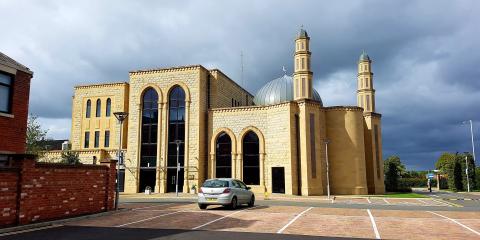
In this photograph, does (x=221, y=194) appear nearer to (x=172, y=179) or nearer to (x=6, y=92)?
(x=6, y=92)

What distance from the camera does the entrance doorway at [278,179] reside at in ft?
112

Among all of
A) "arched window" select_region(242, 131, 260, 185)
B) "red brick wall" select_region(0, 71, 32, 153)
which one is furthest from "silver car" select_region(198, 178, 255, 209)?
"arched window" select_region(242, 131, 260, 185)

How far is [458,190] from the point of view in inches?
1967

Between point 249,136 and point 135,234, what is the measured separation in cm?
2526

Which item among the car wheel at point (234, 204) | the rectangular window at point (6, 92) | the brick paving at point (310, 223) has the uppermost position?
the rectangular window at point (6, 92)

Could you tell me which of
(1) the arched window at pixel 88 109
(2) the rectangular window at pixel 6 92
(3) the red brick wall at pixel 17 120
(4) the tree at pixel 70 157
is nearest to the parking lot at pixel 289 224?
(3) the red brick wall at pixel 17 120

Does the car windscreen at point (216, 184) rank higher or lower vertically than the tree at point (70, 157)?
lower

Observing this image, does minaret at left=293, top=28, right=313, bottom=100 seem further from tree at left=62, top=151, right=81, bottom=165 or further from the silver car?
tree at left=62, top=151, right=81, bottom=165

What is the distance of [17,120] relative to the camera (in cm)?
1623

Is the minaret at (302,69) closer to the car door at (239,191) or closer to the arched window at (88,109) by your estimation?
the car door at (239,191)

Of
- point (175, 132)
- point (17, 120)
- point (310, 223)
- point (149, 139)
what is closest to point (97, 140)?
point (149, 139)

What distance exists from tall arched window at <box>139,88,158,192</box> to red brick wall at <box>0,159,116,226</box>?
68.8 feet

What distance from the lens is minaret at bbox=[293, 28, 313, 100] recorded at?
3553 cm

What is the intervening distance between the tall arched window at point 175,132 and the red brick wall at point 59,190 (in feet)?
65.3
